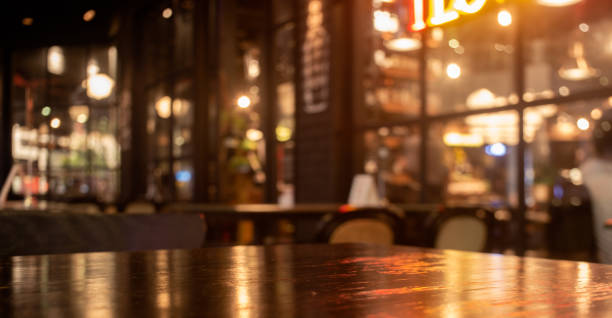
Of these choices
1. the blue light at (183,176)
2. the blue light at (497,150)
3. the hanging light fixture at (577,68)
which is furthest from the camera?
the blue light at (183,176)

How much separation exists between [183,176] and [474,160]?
470cm

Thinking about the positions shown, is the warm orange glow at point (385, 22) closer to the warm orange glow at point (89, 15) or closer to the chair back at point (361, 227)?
the chair back at point (361, 227)

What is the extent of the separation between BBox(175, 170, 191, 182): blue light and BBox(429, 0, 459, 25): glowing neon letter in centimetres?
552

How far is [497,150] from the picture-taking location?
20.2 ft

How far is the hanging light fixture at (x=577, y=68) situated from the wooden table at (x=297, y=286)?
3183mm

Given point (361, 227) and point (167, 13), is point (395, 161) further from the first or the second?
point (167, 13)

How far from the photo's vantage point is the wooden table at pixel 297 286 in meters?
0.57

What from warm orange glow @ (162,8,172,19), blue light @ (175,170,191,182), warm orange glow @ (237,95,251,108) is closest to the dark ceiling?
warm orange glow @ (162,8,172,19)

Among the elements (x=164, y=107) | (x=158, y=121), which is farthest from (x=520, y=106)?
(x=158, y=121)

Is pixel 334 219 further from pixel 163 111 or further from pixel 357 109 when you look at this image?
pixel 163 111

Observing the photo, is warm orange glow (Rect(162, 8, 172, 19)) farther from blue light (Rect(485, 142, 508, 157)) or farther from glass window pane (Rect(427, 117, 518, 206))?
blue light (Rect(485, 142, 508, 157))

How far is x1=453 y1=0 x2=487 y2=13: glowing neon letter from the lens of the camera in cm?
355

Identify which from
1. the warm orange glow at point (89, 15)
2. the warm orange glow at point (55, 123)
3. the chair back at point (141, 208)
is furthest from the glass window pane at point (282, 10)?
the warm orange glow at point (55, 123)

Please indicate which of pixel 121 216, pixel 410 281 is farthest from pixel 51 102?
pixel 410 281
